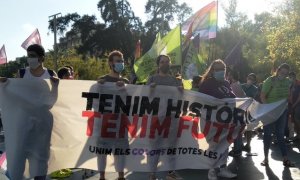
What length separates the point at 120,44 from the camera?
184 feet

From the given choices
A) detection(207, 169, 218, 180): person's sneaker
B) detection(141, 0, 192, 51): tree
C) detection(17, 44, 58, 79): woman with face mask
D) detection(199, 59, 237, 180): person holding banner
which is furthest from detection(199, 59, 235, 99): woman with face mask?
detection(141, 0, 192, 51): tree

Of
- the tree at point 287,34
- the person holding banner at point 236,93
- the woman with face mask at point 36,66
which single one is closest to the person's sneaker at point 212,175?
the person holding banner at point 236,93

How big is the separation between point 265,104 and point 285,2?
876 inches

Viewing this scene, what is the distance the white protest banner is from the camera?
5570 millimetres

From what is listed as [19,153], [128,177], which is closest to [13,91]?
[19,153]

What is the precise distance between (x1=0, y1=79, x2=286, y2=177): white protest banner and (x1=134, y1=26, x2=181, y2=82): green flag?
387 centimetres

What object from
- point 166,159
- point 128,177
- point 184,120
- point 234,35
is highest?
point 234,35

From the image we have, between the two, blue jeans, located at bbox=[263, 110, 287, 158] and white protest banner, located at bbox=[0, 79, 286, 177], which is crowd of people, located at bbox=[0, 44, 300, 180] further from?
white protest banner, located at bbox=[0, 79, 286, 177]

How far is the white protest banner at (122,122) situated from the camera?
18.3 feet

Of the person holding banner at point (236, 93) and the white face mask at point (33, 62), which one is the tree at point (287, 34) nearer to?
the person holding banner at point (236, 93)

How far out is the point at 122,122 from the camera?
6.21m

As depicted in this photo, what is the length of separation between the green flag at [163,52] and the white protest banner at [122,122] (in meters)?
3.87

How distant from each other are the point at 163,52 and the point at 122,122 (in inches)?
231

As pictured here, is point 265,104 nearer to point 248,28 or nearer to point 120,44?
point 120,44
